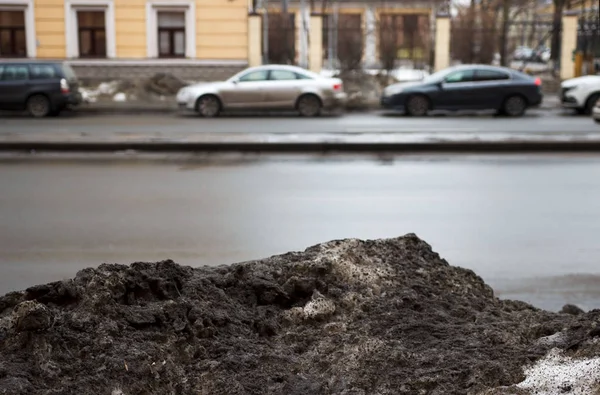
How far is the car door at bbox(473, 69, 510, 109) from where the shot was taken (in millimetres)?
23594

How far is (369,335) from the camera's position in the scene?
3625 mm

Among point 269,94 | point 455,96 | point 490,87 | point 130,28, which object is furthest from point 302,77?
point 130,28

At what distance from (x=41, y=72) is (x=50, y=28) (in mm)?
8077

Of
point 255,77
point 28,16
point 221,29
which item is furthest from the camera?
point 221,29

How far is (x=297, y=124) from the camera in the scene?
68.2ft

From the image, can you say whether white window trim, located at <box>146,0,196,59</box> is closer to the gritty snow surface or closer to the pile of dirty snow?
the pile of dirty snow

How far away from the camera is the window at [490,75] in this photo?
23.8 meters

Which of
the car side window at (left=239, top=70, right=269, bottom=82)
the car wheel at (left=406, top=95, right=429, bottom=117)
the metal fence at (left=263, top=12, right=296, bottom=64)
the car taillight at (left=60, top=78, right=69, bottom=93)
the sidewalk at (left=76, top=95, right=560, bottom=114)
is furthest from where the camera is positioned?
the metal fence at (left=263, top=12, right=296, bottom=64)

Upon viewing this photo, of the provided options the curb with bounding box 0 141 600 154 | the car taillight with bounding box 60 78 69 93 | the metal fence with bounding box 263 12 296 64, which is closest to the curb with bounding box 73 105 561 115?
the car taillight with bounding box 60 78 69 93

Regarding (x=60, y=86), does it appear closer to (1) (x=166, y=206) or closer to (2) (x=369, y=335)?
(1) (x=166, y=206)

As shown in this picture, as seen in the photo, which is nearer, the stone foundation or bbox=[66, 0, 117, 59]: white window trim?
bbox=[66, 0, 117, 59]: white window trim

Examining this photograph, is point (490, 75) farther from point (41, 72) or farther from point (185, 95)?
point (41, 72)

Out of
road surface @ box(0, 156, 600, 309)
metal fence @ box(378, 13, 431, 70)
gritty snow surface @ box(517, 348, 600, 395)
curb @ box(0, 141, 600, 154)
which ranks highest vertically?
metal fence @ box(378, 13, 431, 70)

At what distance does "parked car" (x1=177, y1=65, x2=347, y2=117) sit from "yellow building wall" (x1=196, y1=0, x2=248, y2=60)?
8258 mm
